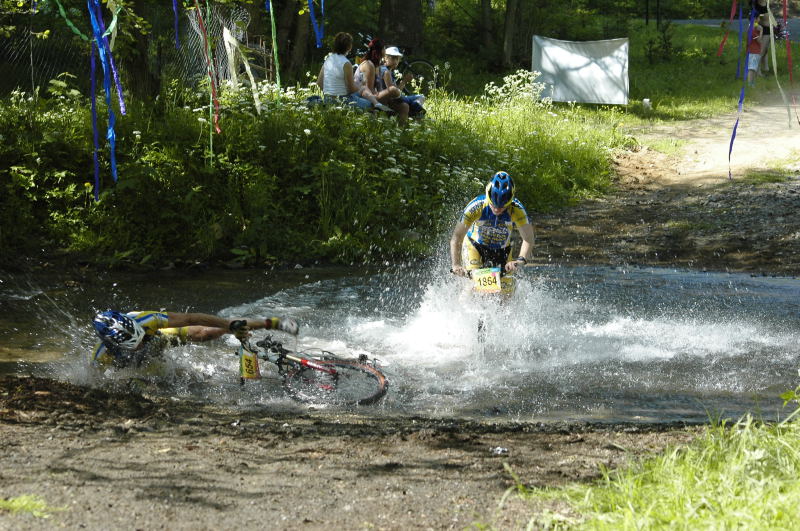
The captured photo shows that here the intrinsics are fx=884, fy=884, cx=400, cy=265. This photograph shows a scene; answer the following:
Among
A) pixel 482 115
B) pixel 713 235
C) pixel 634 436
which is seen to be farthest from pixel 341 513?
pixel 482 115

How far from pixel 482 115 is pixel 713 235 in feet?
19.4

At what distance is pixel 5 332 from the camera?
30.1 feet

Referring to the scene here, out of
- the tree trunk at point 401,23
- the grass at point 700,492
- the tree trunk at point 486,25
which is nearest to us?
the grass at point 700,492

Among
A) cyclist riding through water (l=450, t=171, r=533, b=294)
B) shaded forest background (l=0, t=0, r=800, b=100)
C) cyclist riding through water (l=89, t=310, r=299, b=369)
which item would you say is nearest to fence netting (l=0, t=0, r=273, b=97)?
shaded forest background (l=0, t=0, r=800, b=100)

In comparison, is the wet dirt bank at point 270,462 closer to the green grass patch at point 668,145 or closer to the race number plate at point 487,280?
the race number plate at point 487,280

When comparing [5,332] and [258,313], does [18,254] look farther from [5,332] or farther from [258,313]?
[258,313]

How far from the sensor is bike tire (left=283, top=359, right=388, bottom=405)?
24.4 ft

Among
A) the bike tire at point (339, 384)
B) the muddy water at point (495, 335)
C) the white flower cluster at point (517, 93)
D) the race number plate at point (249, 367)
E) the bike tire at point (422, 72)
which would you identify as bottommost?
the muddy water at point (495, 335)

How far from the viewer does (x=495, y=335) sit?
947 centimetres

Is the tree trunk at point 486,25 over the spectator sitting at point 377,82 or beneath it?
over

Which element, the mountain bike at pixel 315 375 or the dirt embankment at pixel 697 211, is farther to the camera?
the dirt embankment at pixel 697 211

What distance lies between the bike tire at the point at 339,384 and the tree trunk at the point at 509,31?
18272mm

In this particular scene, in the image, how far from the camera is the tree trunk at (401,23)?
792 inches

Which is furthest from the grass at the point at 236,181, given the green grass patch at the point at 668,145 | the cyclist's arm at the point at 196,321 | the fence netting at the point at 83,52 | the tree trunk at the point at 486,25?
the tree trunk at the point at 486,25
